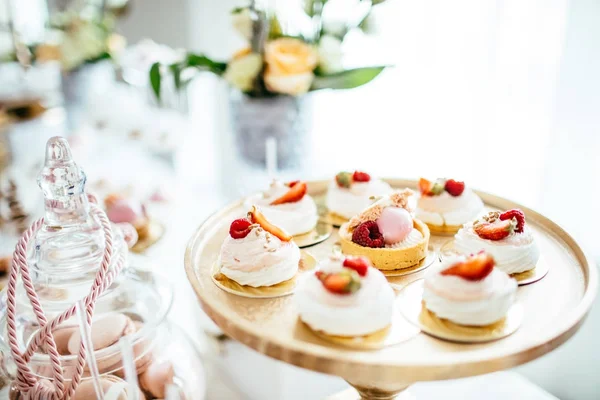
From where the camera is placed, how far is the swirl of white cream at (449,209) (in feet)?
3.15

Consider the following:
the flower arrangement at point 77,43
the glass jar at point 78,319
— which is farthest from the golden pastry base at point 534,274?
the flower arrangement at point 77,43

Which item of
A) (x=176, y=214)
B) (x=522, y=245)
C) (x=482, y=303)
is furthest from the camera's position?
(x=176, y=214)

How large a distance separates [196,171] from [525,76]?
1373 millimetres

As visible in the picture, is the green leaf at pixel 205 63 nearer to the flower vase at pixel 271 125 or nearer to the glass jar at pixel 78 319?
the flower vase at pixel 271 125

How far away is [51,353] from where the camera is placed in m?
0.71

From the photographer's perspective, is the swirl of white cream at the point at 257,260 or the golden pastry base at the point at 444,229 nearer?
the swirl of white cream at the point at 257,260

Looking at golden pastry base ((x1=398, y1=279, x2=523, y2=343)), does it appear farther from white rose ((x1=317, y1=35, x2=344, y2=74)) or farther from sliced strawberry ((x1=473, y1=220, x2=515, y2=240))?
white rose ((x1=317, y1=35, x2=344, y2=74))

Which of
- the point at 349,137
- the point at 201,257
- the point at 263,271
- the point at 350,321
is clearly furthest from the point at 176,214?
the point at 350,321

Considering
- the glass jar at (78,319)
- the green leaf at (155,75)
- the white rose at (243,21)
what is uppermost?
the white rose at (243,21)

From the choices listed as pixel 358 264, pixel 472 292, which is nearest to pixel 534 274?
pixel 472 292

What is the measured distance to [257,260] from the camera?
0.82 metres

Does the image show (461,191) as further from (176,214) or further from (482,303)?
(176,214)

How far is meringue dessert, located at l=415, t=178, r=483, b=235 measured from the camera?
96 centimetres

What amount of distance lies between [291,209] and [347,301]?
0.32 metres
